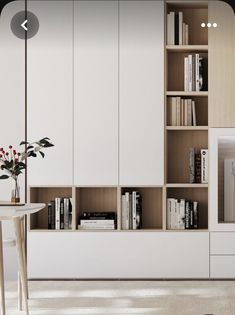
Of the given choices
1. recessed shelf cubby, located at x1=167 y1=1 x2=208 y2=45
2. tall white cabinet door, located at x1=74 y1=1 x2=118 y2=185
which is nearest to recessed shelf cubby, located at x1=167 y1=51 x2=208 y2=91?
recessed shelf cubby, located at x1=167 y1=1 x2=208 y2=45

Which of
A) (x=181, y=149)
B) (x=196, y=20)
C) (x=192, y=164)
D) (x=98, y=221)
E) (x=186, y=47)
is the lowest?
(x=98, y=221)

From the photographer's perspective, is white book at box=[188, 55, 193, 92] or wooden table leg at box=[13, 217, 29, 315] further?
white book at box=[188, 55, 193, 92]

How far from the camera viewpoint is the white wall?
5762 mm

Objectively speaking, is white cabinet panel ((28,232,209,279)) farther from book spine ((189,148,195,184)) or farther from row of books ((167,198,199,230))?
book spine ((189,148,195,184))

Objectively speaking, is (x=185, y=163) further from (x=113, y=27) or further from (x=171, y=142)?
(x=113, y=27)

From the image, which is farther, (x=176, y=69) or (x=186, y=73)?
(x=176, y=69)

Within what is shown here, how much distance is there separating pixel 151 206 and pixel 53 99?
1.24m

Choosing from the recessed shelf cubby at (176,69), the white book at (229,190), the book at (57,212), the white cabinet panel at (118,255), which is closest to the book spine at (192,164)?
the white book at (229,190)

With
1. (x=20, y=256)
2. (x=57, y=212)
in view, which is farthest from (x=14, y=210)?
(x=57, y=212)

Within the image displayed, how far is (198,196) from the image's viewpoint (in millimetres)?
5953

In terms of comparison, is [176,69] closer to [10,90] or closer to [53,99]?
[53,99]

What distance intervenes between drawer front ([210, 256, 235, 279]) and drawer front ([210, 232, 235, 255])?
0.16 feet

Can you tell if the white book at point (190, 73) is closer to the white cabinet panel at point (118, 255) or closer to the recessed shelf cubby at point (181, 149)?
the recessed shelf cubby at point (181, 149)

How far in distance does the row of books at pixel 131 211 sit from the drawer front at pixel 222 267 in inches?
27.0
